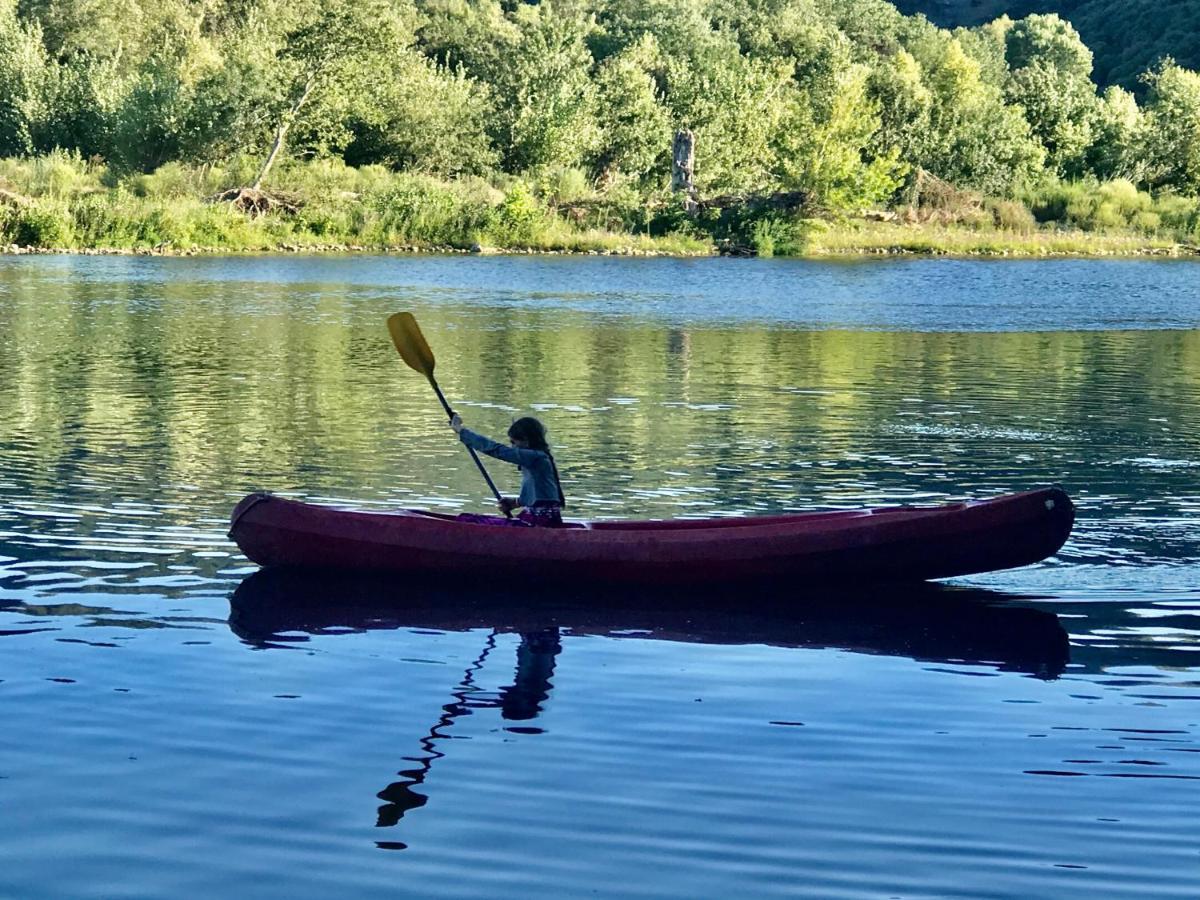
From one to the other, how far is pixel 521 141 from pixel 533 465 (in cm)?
6063

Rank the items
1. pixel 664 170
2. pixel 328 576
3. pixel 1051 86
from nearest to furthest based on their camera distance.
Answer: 1. pixel 328 576
2. pixel 664 170
3. pixel 1051 86

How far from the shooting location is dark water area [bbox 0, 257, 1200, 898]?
6.80m

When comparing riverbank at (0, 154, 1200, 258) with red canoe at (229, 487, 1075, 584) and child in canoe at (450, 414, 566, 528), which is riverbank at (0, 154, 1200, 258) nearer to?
red canoe at (229, 487, 1075, 584)

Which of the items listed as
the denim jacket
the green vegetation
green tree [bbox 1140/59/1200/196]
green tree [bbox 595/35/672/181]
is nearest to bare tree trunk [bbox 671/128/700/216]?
the green vegetation

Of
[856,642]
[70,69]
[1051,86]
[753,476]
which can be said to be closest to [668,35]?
[1051,86]

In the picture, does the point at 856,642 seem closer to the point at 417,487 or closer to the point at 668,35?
the point at 417,487

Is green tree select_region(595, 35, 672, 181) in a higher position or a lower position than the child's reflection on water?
higher

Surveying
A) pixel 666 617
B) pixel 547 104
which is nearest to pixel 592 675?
pixel 666 617

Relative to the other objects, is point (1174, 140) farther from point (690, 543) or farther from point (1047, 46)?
point (690, 543)

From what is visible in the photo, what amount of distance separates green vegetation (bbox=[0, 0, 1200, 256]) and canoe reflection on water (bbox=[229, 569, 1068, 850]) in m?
47.7

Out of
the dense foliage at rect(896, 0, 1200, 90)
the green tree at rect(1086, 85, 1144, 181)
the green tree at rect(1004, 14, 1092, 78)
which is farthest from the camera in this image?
the dense foliage at rect(896, 0, 1200, 90)

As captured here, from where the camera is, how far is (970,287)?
48.1 metres

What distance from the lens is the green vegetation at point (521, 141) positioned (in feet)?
206

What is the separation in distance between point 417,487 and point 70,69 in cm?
5882
